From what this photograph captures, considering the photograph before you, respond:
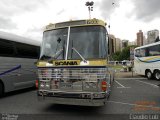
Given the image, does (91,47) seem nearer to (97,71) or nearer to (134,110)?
(97,71)

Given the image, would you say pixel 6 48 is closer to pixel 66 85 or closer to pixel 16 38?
pixel 16 38

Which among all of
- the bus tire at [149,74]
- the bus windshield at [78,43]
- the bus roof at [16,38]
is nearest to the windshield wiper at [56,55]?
the bus windshield at [78,43]

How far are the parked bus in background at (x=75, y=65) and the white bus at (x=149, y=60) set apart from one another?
12.1 meters

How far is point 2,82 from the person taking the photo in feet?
30.6

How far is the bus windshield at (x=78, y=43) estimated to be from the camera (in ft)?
21.3

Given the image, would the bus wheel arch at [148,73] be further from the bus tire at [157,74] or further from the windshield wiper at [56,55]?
the windshield wiper at [56,55]

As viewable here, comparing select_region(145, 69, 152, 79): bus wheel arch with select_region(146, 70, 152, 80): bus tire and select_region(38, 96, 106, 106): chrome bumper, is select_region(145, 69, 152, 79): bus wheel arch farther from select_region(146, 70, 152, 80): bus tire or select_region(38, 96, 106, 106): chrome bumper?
select_region(38, 96, 106, 106): chrome bumper

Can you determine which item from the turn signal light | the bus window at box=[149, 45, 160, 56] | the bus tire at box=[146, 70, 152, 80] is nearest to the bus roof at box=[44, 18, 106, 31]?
the turn signal light

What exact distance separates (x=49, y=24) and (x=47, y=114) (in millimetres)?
3407

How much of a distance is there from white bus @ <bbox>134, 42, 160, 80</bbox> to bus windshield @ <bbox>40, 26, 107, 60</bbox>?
12.2 m

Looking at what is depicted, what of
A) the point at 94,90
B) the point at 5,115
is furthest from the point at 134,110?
the point at 5,115

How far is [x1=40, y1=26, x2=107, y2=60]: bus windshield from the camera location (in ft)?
21.3

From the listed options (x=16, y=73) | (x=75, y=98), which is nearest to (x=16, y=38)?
(x=16, y=73)

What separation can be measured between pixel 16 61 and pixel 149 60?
13.1m
